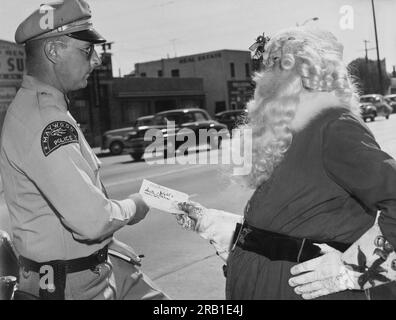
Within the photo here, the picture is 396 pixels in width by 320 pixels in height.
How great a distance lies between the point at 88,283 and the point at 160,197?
47cm

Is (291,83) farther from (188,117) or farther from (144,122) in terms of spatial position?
(188,117)

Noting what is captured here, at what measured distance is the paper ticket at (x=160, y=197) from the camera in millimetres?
2016

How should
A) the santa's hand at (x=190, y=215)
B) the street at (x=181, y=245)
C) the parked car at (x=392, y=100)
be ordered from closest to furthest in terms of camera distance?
the santa's hand at (x=190, y=215) → the street at (x=181, y=245) → the parked car at (x=392, y=100)

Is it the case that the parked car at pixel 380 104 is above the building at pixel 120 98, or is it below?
below

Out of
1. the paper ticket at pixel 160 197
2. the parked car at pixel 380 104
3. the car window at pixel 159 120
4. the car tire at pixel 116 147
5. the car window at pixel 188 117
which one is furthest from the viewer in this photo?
the parked car at pixel 380 104

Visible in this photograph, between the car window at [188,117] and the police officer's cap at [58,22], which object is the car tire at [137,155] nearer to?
the car window at [188,117]

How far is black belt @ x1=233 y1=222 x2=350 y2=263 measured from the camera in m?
1.66

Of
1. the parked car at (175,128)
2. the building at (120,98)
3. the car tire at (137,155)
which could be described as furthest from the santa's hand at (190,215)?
the building at (120,98)

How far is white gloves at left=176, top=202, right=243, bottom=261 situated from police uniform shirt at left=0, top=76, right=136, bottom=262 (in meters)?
0.40

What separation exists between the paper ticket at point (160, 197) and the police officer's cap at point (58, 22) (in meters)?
0.60

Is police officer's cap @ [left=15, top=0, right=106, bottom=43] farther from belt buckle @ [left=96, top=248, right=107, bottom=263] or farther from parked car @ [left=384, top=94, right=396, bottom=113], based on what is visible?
parked car @ [left=384, top=94, right=396, bottom=113]
